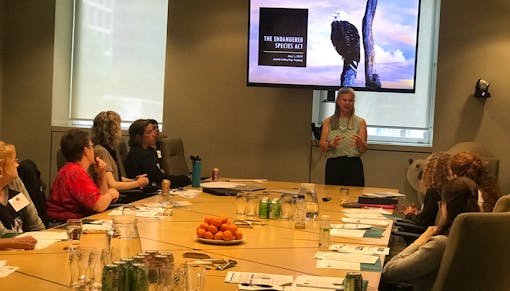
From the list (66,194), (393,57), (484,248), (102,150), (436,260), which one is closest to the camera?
(484,248)

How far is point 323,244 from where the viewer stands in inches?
124

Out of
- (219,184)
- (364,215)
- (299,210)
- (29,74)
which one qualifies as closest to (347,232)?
(299,210)

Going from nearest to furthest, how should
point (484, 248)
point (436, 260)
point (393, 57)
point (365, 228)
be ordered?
1. point (484, 248)
2. point (436, 260)
3. point (365, 228)
4. point (393, 57)

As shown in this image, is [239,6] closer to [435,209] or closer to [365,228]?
[435,209]

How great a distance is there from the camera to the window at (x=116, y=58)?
816 centimetres

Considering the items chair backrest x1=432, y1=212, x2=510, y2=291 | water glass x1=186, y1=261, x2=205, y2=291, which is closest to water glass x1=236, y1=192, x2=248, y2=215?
chair backrest x1=432, y1=212, x2=510, y2=291

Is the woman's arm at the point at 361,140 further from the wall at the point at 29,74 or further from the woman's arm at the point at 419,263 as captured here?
the wall at the point at 29,74

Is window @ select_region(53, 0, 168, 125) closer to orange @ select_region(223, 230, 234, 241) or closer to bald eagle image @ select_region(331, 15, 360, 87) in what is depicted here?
bald eagle image @ select_region(331, 15, 360, 87)

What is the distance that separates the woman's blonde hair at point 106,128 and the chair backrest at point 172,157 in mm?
773

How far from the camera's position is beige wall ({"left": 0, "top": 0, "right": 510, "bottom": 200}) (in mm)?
7070

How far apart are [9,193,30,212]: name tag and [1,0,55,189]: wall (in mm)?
4431

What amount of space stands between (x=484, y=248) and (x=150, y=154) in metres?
3.97

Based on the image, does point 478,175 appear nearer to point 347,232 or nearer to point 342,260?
point 347,232

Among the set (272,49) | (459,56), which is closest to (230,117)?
(272,49)
